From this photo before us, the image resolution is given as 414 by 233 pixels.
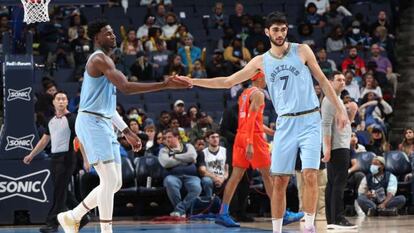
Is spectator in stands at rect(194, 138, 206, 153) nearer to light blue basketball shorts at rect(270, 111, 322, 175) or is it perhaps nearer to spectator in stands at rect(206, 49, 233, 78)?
spectator in stands at rect(206, 49, 233, 78)

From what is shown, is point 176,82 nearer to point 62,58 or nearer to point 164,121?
point 164,121

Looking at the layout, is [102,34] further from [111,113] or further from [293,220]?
[293,220]

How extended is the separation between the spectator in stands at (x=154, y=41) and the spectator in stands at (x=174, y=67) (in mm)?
815

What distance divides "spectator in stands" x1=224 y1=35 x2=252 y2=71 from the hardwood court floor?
5.86m

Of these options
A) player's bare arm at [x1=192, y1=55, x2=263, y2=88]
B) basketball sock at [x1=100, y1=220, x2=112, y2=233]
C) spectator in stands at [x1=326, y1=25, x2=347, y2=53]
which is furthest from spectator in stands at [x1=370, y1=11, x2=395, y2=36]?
basketball sock at [x1=100, y1=220, x2=112, y2=233]

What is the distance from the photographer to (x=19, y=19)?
1379 cm

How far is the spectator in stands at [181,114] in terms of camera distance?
680 inches

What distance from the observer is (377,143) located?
16.8 m

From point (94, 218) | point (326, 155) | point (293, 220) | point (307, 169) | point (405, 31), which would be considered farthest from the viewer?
point (405, 31)

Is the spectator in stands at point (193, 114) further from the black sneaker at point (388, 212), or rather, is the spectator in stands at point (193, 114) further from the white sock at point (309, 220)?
the white sock at point (309, 220)

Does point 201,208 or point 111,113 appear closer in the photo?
point 111,113

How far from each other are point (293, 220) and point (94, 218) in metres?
3.23

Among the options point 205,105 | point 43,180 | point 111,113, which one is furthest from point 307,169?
point 205,105

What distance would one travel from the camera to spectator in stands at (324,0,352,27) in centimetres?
2167
